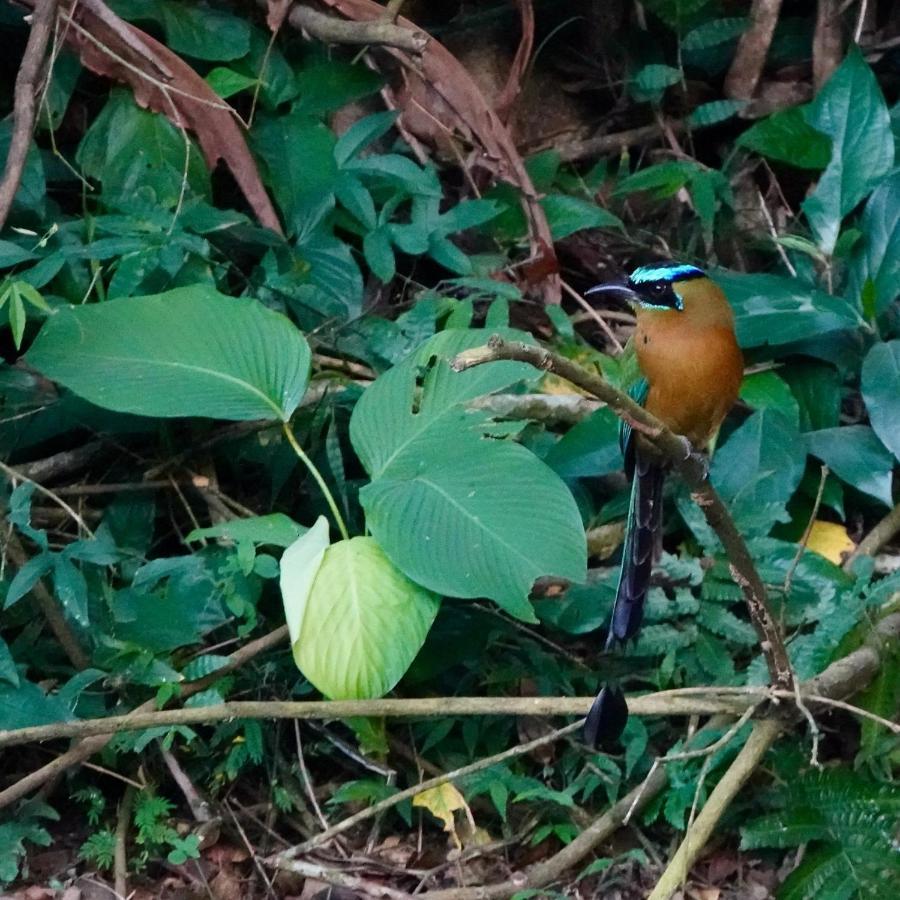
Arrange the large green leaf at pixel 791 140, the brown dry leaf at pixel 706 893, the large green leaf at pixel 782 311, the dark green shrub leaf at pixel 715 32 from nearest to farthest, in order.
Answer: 1. the brown dry leaf at pixel 706 893
2. the large green leaf at pixel 782 311
3. the large green leaf at pixel 791 140
4. the dark green shrub leaf at pixel 715 32

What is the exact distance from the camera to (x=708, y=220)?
320cm

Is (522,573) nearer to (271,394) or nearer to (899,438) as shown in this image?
(271,394)

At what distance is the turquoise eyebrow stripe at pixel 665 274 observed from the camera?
242 centimetres

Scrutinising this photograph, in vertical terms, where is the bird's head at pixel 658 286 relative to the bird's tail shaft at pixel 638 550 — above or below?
above

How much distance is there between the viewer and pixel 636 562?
87.8 inches

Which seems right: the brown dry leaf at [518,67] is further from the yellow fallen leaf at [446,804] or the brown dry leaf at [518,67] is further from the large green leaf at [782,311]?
the yellow fallen leaf at [446,804]

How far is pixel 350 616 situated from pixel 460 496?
0.90 feet

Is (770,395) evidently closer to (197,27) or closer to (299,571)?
(299,571)

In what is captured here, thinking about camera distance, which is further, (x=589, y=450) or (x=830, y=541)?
(x=830, y=541)

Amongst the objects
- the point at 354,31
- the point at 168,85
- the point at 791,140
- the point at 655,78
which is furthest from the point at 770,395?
the point at 168,85

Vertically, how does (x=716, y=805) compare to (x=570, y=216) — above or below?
below

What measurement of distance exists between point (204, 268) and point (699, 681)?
1.37 meters

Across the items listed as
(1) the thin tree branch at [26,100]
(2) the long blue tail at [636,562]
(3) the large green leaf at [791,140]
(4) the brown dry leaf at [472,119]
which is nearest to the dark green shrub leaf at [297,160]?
(4) the brown dry leaf at [472,119]

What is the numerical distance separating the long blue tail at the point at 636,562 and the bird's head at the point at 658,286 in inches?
12.9
